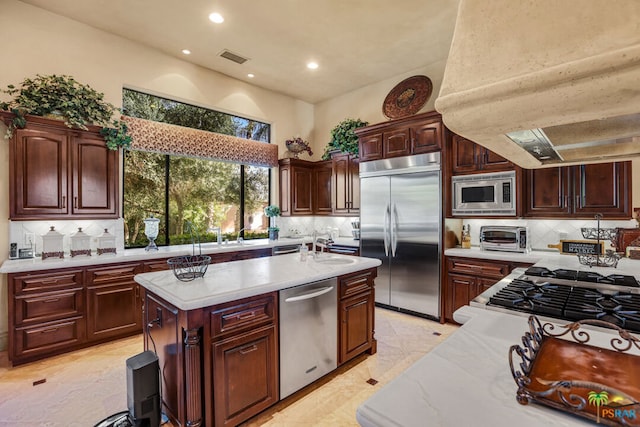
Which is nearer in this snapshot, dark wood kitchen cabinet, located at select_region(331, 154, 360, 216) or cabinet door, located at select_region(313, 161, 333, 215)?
dark wood kitchen cabinet, located at select_region(331, 154, 360, 216)

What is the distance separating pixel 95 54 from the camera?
3592 mm

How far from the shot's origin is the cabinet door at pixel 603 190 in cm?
289

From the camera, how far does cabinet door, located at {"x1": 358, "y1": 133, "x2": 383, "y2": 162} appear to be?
14.0 ft

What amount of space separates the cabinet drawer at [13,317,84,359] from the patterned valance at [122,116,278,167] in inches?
82.9

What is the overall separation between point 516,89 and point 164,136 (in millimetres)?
4275

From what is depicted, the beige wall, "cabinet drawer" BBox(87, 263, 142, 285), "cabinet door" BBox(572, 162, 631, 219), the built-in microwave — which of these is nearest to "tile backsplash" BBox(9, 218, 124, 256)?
the beige wall

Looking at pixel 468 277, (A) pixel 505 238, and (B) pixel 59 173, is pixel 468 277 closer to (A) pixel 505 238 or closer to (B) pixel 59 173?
(A) pixel 505 238

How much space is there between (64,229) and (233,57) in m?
3.01

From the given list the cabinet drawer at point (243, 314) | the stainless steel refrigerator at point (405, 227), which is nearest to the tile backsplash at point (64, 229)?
the cabinet drawer at point (243, 314)

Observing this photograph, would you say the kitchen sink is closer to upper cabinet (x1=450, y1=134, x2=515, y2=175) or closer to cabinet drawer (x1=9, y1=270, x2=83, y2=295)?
upper cabinet (x1=450, y1=134, x2=515, y2=175)

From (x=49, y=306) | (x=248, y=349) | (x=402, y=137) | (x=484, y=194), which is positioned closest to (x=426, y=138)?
(x=402, y=137)

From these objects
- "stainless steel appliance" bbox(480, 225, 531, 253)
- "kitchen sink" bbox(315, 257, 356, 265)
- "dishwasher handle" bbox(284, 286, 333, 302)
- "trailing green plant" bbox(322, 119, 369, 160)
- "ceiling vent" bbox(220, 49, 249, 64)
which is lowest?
"dishwasher handle" bbox(284, 286, 333, 302)

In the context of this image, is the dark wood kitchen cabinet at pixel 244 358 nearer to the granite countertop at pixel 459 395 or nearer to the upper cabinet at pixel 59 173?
the granite countertop at pixel 459 395

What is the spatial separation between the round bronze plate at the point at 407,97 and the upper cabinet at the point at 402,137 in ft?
1.57
